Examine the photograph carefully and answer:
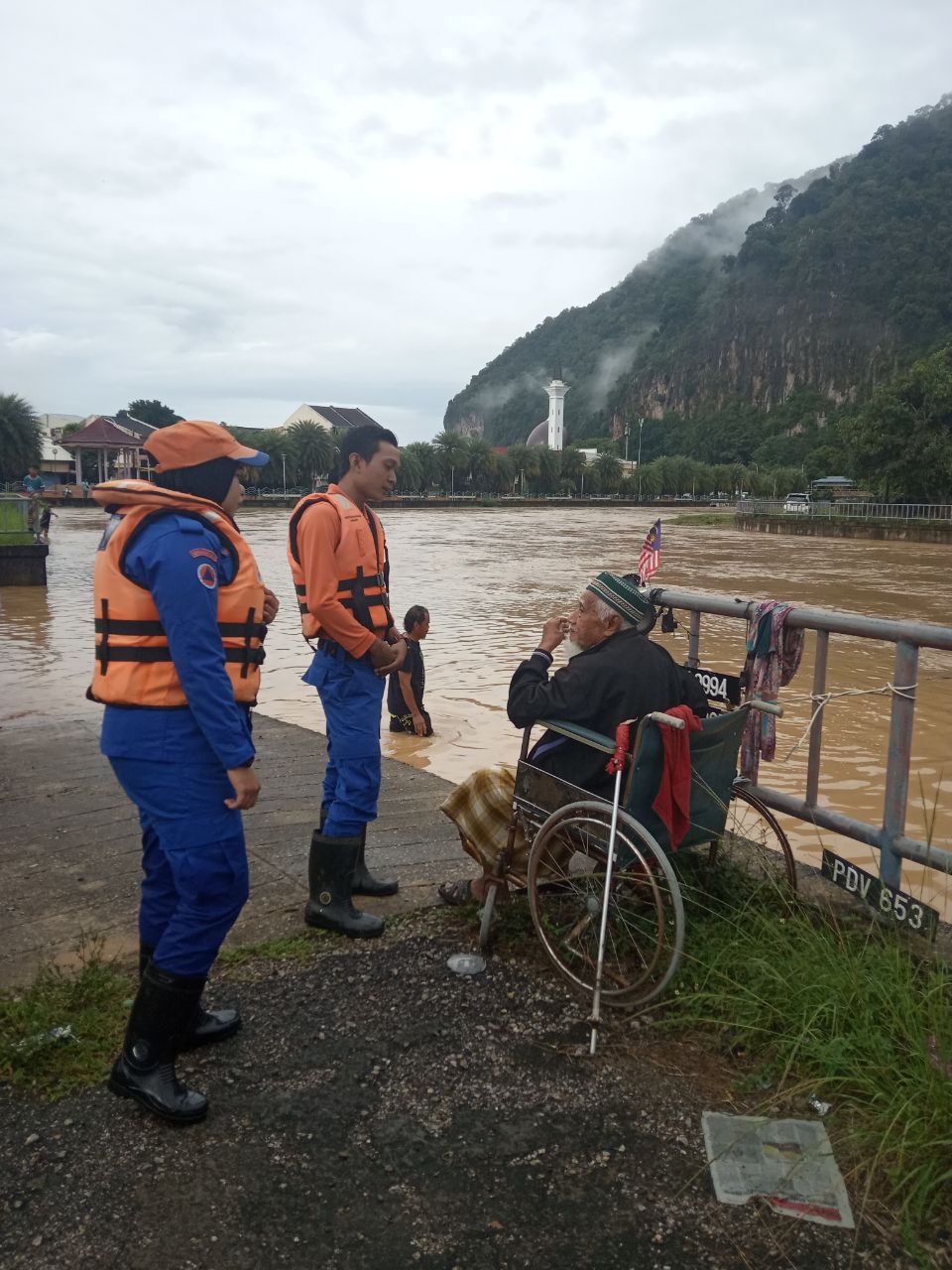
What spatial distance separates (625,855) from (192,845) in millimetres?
1263

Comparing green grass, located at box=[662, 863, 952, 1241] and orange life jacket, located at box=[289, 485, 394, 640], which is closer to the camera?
green grass, located at box=[662, 863, 952, 1241]

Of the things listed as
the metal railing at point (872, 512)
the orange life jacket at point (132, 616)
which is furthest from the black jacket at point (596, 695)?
the metal railing at point (872, 512)

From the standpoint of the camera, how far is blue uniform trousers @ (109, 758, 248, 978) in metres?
2.35

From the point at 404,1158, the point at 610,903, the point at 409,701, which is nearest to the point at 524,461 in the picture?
the point at 409,701

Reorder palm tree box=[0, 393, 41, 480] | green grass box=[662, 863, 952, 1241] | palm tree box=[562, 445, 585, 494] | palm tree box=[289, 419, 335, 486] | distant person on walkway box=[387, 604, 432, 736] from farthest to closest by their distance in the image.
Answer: palm tree box=[562, 445, 585, 494] < palm tree box=[289, 419, 335, 486] < palm tree box=[0, 393, 41, 480] < distant person on walkway box=[387, 604, 432, 736] < green grass box=[662, 863, 952, 1241]

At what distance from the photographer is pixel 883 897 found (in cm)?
299

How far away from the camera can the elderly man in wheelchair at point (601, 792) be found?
2787 millimetres

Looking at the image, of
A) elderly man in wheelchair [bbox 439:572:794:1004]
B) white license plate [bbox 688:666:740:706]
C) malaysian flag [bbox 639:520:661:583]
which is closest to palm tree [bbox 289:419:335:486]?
malaysian flag [bbox 639:520:661:583]

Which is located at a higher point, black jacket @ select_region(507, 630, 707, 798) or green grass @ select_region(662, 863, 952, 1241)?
black jacket @ select_region(507, 630, 707, 798)

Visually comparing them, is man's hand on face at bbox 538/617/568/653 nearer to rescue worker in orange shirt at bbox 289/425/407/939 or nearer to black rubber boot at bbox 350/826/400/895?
rescue worker in orange shirt at bbox 289/425/407/939

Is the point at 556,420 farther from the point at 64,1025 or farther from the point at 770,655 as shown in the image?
the point at 64,1025

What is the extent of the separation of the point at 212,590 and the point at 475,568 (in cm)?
2473

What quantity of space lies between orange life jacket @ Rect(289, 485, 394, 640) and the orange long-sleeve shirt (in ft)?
0.09

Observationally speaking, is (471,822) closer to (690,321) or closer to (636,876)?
(636,876)
